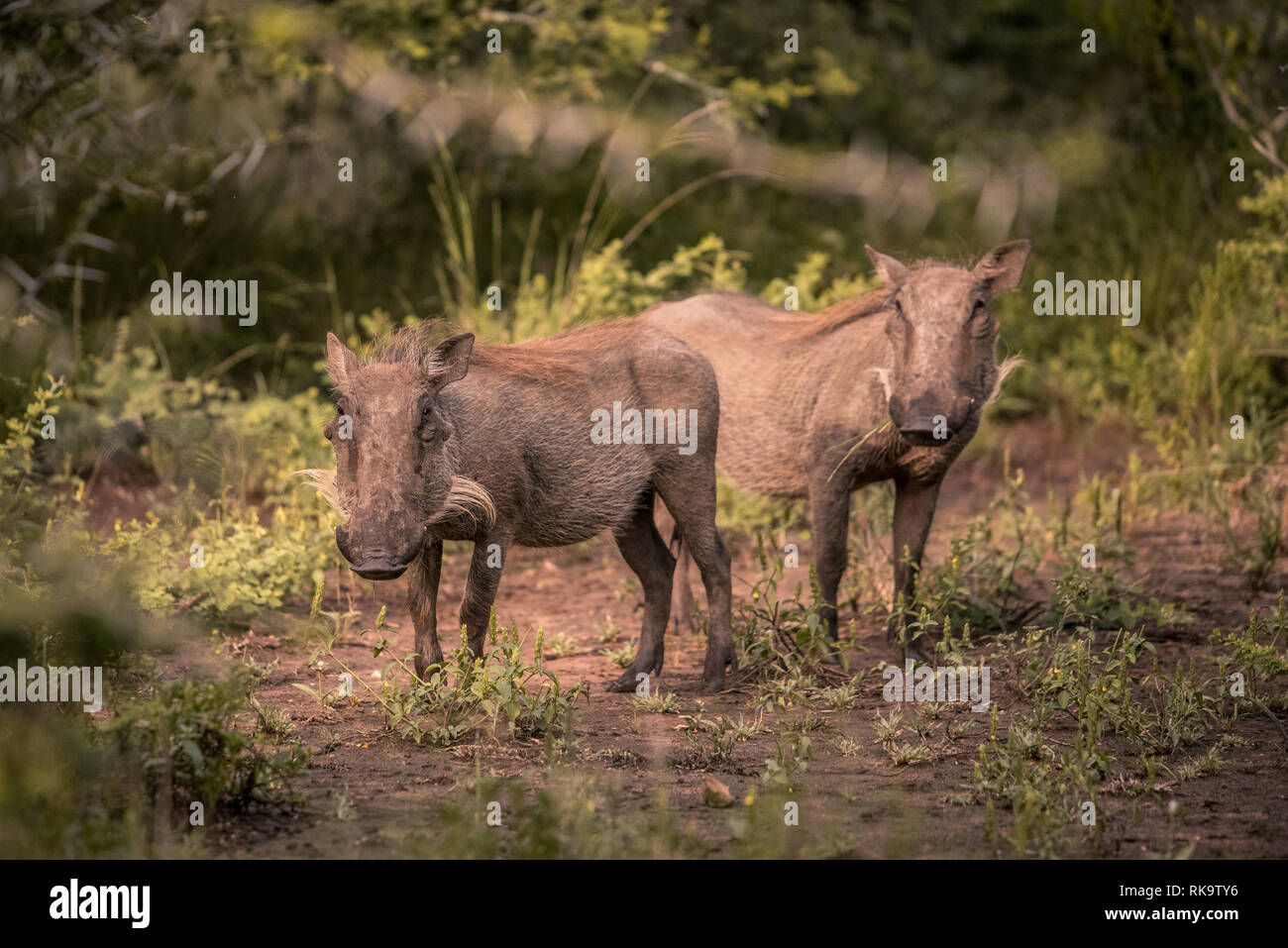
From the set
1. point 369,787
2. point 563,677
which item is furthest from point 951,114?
point 369,787

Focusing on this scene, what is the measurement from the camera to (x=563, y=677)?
216 inches

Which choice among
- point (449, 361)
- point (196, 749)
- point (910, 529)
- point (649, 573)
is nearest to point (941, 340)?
point (910, 529)

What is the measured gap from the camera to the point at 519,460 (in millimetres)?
5039

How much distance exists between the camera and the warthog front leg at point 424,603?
479cm

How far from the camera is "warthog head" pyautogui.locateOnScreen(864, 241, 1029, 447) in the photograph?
5496 millimetres

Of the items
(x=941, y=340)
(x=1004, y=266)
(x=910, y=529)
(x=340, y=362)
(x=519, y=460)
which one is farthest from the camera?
(x=910, y=529)

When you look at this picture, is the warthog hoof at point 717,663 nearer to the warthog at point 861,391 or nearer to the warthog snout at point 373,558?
the warthog at point 861,391

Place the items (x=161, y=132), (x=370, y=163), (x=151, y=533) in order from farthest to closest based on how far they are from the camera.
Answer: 1. (x=370, y=163)
2. (x=161, y=132)
3. (x=151, y=533)

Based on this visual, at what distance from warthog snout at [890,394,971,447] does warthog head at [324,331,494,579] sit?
170 centimetres

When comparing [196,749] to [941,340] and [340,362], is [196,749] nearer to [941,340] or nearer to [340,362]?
[340,362]

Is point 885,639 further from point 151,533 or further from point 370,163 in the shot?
point 370,163

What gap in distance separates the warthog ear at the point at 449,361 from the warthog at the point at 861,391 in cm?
129

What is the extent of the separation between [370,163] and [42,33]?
3.42 meters

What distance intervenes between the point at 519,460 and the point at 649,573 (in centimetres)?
88
